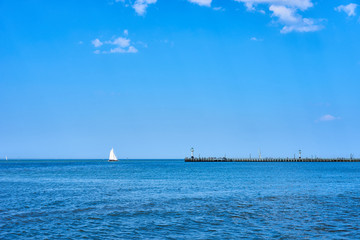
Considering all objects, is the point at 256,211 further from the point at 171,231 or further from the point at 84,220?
the point at 84,220

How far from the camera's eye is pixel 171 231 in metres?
20.5

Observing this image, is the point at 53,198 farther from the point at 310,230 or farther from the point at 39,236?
the point at 310,230


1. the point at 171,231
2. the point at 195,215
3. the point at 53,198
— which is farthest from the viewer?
the point at 53,198

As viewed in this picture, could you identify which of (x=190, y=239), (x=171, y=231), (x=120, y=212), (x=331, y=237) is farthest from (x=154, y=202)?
(x=331, y=237)

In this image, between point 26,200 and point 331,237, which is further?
point 26,200

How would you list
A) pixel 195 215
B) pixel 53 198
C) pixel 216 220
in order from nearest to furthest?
pixel 216 220
pixel 195 215
pixel 53 198

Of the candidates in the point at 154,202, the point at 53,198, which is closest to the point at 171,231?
the point at 154,202

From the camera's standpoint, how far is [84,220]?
77.0 ft

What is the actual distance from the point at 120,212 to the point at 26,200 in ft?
40.3

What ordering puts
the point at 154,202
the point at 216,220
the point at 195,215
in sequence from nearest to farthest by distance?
the point at 216,220, the point at 195,215, the point at 154,202

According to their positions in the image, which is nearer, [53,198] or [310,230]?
[310,230]

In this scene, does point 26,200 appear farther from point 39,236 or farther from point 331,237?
point 331,237

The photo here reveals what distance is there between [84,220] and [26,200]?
12.8m

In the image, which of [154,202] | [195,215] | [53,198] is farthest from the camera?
[53,198]
